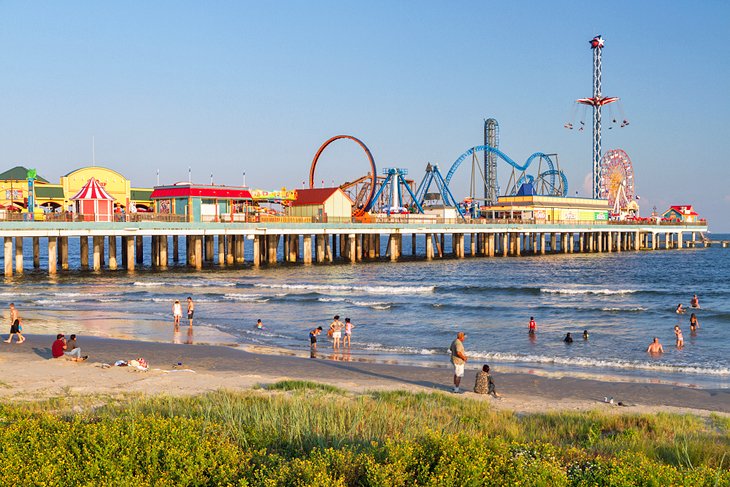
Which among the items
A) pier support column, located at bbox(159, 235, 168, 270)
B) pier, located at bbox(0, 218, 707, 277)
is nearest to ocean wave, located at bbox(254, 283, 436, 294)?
pier, located at bbox(0, 218, 707, 277)

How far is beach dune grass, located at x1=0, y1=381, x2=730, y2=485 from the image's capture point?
6.20 meters

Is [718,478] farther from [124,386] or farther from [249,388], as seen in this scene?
[124,386]

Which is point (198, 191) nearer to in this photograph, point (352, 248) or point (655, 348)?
point (352, 248)

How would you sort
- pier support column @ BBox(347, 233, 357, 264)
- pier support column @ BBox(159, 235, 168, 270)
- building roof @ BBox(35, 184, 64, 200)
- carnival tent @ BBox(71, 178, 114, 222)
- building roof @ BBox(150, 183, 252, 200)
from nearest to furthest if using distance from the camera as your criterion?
carnival tent @ BBox(71, 178, 114, 222)
pier support column @ BBox(159, 235, 168, 270)
building roof @ BBox(150, 183, 252, 200)
pier support column @ BBox(347, 233, 357, 264)
building roof @ BBox(35, 184, 64, 200)

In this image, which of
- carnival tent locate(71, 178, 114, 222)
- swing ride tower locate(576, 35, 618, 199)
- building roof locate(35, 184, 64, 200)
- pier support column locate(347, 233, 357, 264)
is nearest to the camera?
carnival tent locate(71, 178, 114, 222)

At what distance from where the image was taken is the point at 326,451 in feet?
21.9

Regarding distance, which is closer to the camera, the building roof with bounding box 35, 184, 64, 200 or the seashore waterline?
the seashore waterline

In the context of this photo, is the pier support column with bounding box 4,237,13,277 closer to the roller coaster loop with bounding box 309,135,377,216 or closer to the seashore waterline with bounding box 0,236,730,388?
the seashore waterline with bounding box 0,236,730,388

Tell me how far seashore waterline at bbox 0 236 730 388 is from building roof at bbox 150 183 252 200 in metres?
5.88

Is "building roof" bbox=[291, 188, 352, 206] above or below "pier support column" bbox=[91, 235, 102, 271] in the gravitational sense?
above

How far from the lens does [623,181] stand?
11569cm

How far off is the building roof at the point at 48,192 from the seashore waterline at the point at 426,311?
14.7 m

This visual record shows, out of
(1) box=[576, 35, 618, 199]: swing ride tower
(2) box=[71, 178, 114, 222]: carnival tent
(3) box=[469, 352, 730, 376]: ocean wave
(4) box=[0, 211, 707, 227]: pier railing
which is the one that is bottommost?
(3) box=[469, 352, 730, 376]: ocean wave

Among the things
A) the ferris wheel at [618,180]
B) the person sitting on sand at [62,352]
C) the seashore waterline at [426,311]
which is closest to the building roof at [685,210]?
the ferris wheel at [618,180]
